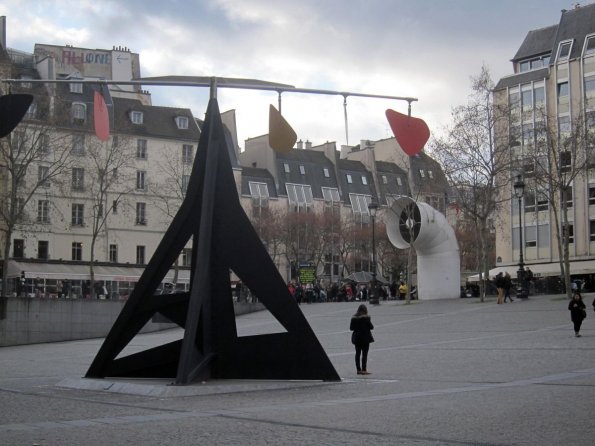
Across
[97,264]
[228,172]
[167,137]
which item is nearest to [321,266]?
[167,137]

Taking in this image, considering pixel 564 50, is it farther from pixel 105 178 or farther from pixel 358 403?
pixel 358 403

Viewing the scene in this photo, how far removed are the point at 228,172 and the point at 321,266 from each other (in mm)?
72132

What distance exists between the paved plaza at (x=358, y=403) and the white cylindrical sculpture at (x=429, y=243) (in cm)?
1759

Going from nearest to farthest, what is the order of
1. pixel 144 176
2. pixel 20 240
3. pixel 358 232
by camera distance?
pixel 20 240
pixel 144 176
pixel 358 232

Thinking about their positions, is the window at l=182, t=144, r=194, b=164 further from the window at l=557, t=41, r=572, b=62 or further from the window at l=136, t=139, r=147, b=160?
the window at l=557, t=41, r=572, b=62

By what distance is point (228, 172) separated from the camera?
16.9 metres

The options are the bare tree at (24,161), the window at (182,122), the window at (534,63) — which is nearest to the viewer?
the bare tree at (24,161)

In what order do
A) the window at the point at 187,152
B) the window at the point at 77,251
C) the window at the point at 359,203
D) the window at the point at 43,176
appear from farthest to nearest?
the window at the point at 359,203 → the window at the point at 187,152 → the window at the point at 77,251 → the window at the point at 43,176

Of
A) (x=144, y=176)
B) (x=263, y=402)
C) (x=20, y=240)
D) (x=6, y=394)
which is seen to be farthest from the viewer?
(x=144, y=176)

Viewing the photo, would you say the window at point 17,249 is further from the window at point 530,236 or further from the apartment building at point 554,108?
the window at point 530,236

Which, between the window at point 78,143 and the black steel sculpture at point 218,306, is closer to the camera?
the black steel sculpture at point 218,306

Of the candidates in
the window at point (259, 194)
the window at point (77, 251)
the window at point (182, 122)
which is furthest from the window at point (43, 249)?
the window at point (259, 194)

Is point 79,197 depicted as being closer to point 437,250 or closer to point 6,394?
point 437,250

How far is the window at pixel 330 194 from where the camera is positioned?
9388 cm
